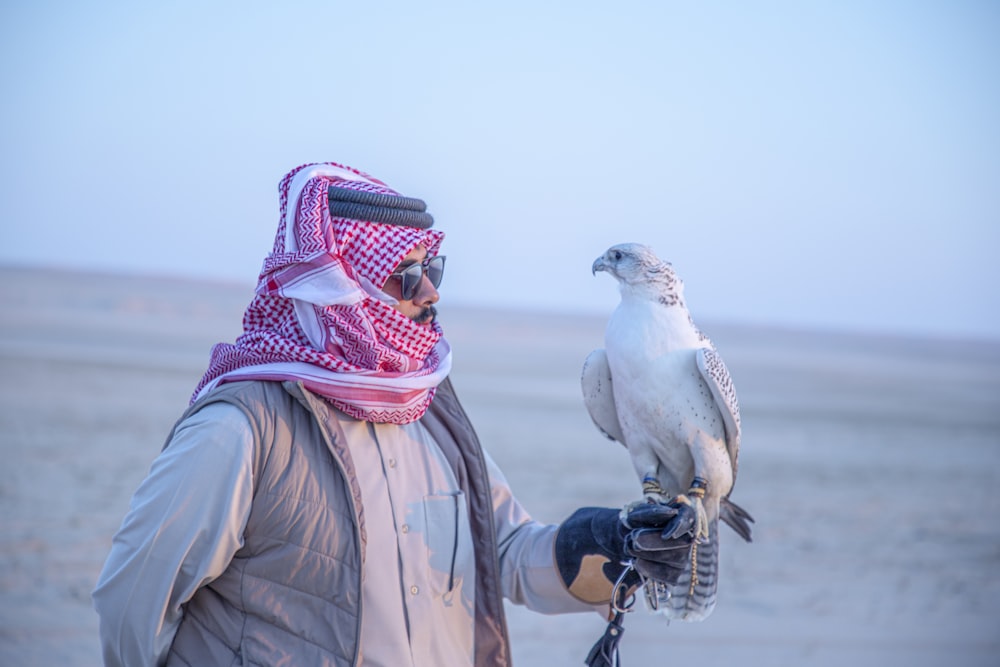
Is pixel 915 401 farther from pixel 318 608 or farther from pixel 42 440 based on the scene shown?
pixel 318 608

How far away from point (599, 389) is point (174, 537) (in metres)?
1.32

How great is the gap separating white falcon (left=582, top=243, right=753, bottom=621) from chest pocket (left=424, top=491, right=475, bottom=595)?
0.61 m

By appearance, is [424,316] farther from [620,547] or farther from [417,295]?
[620,547]

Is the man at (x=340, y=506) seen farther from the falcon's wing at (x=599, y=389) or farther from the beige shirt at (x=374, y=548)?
the falcon's wing at (x=599, y=389)

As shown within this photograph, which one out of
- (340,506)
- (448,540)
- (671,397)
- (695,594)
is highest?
(671,397)

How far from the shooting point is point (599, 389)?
2.68m

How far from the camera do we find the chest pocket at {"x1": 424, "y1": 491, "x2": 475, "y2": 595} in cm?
197

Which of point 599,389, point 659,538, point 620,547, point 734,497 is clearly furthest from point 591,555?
point 734,497

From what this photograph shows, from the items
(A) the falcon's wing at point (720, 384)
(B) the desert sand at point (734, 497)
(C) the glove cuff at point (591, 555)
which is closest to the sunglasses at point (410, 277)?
(C) the glove cuff at point (591, 555)

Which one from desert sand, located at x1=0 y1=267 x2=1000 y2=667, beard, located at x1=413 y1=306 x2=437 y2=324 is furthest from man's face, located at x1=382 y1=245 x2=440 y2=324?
desert sand, located at x1=0 y1=267 x2=1000 y2=667

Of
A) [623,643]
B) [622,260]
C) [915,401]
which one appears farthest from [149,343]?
[622,260]

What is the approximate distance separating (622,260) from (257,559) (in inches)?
50.9

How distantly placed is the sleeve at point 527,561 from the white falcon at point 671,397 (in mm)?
297

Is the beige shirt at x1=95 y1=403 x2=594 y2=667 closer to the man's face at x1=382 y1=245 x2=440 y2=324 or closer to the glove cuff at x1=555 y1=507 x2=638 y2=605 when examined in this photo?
the glove cuff at x1=555 y1=507 x2=638 y2=605
